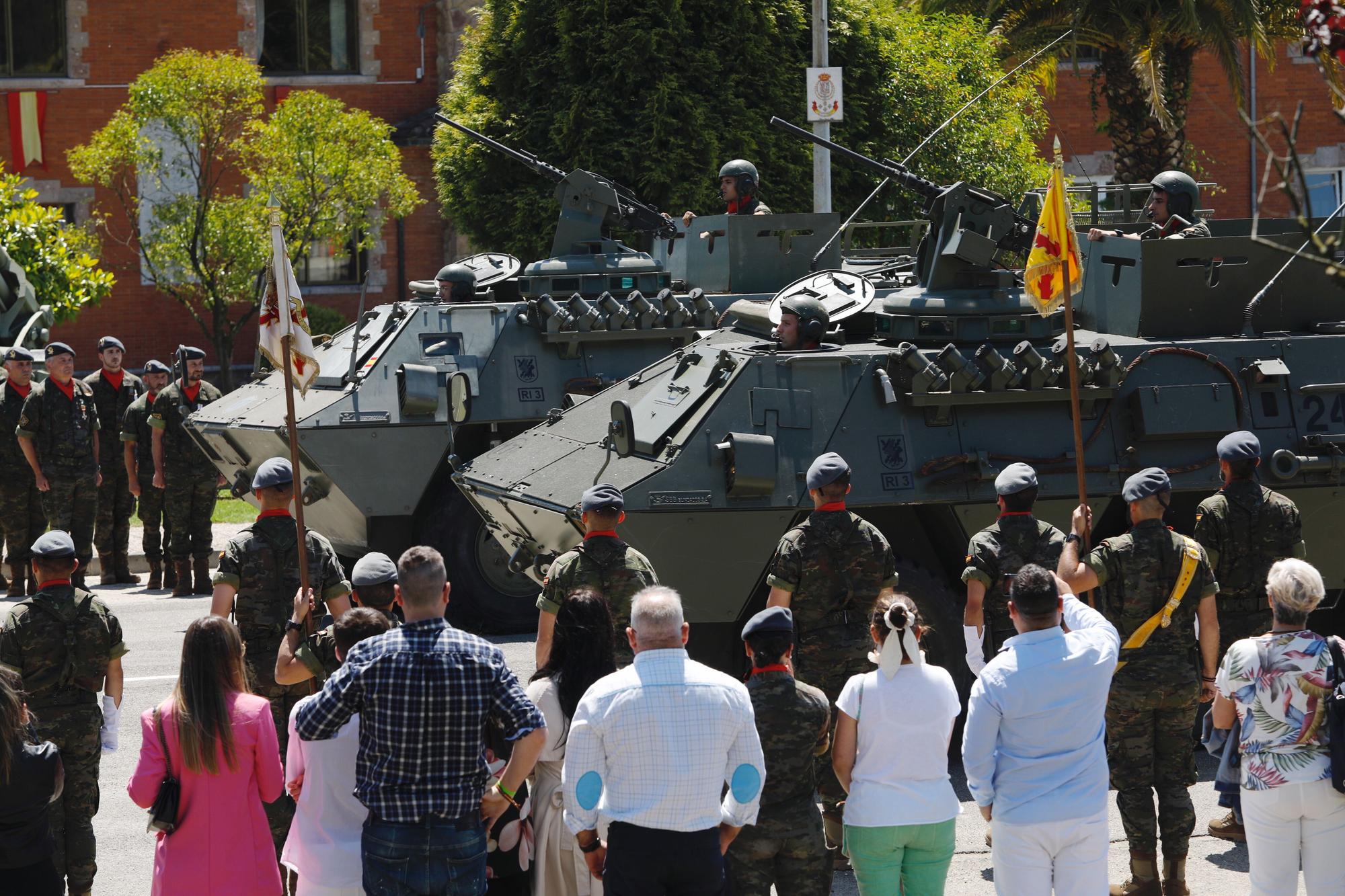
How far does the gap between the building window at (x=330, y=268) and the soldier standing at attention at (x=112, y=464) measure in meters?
12.9

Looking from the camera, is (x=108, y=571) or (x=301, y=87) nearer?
(x=108, y=571)

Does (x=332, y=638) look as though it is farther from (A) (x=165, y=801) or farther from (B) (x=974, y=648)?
(B) (x=974, y=648)

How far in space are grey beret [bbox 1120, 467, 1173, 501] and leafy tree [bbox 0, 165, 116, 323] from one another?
42.4ft

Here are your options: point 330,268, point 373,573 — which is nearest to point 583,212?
point 373,573

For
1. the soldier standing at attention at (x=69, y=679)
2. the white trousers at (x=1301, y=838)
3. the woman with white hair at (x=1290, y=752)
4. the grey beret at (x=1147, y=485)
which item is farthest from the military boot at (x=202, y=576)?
the woman with white hair at (x=1290, y=752)

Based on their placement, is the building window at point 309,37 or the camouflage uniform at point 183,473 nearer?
the camouflage uniform at point 183,473

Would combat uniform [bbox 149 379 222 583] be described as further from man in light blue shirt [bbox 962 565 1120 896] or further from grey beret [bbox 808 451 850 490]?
man in light blue shirt [bbox 962 565 1120 896]

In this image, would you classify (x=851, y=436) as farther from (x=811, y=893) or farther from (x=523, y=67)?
(x=523, y=67)

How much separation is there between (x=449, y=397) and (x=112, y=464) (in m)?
4.31

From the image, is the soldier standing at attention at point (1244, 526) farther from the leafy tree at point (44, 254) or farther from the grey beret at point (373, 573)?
the leafy tree at point (44, 254)

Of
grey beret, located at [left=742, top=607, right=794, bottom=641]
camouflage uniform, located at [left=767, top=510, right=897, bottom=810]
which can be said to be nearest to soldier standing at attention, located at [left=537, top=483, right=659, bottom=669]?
camouflage uniform, located at [left=767, top=510, right=897, bottom=810]

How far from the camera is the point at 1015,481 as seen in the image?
7086mm

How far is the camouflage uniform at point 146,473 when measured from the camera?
43.9 feet

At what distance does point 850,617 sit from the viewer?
7066 mm
